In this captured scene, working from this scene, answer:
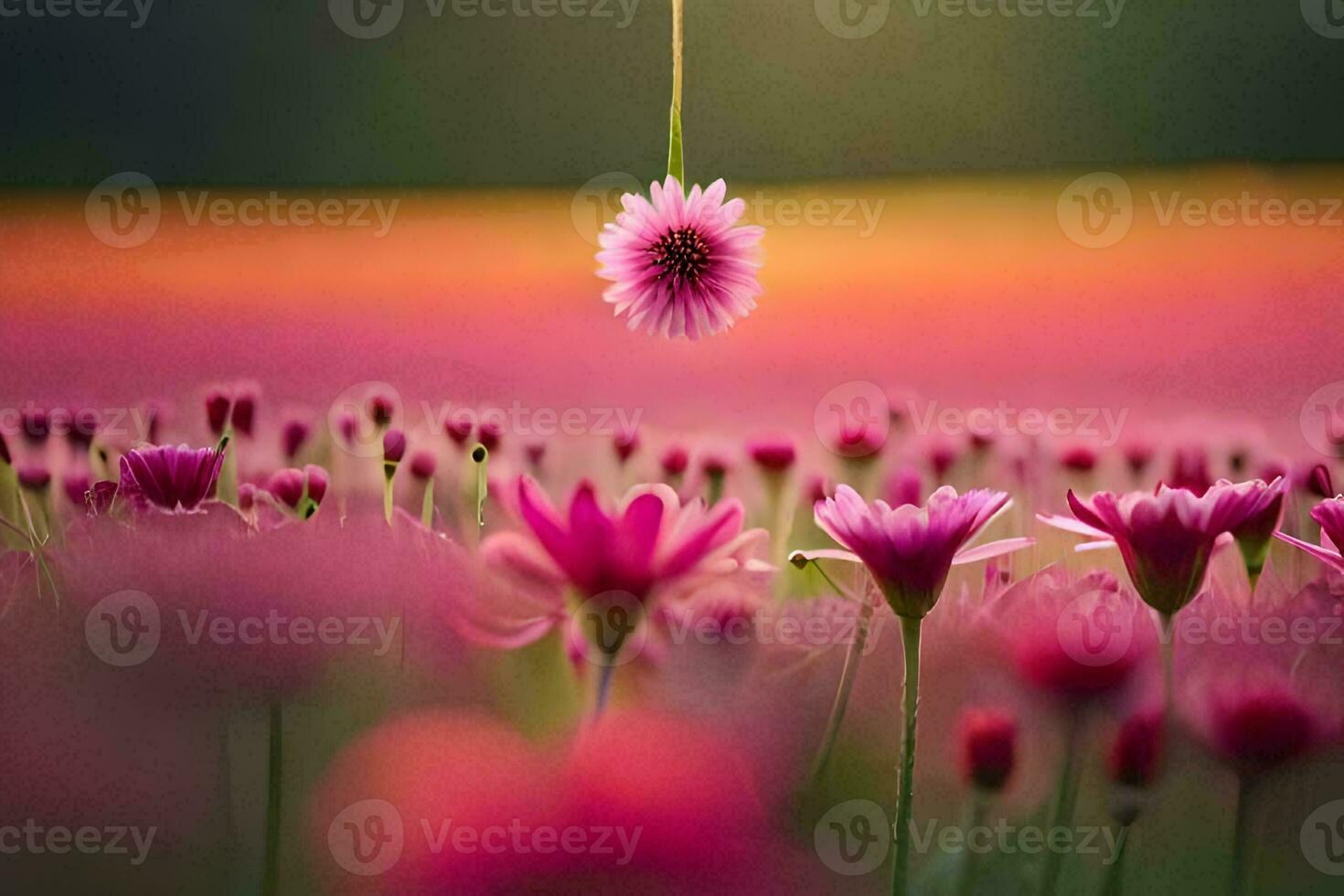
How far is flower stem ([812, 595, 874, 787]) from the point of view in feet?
3.25

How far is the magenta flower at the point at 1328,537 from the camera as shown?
98 cm

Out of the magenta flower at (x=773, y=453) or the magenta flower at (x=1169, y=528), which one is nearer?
the magenta flower at (x=1169, y=528)

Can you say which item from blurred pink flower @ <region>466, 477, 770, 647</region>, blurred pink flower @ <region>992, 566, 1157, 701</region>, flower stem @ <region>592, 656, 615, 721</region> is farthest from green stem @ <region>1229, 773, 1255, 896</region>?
flower stem @ <region>592, 656, 615, 721</region>

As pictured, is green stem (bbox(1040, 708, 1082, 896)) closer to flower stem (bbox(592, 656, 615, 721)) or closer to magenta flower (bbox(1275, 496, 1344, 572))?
magenta flower (bbox(1275, 496, 1344, 572))

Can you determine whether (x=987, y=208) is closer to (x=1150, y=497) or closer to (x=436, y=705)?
(x=1150, y=497)

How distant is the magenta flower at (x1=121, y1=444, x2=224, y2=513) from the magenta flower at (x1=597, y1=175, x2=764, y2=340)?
0.48 m

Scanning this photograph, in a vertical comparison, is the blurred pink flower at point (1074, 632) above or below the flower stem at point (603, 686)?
above

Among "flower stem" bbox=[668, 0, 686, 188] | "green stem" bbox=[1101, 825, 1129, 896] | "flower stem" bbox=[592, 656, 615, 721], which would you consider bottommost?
"green stem" bbox=[1101, 825, 1129, 896]

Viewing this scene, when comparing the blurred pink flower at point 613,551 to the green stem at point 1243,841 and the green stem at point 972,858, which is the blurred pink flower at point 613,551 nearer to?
the green stem at point 972,858

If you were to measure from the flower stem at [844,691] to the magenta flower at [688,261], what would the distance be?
33 cm

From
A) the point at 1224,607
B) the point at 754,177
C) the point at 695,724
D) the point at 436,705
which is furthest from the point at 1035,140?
the point at 436,705

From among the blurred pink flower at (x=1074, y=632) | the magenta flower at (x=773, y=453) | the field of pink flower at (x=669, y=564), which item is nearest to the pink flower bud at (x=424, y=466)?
the field of pink flower at (x=669, y=564)

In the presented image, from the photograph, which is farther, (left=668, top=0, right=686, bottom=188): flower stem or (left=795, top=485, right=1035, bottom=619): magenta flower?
(left=668, top=0, right=686, bottom=188): flower stem

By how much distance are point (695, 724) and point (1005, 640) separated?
32 centimetres
